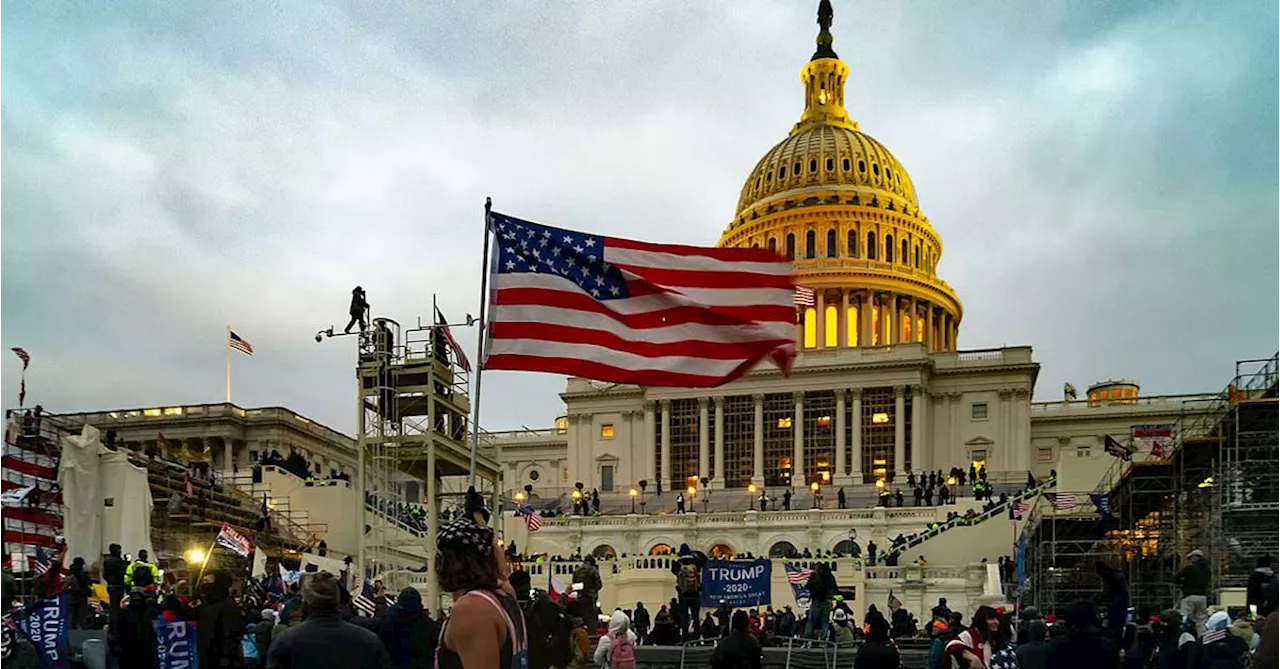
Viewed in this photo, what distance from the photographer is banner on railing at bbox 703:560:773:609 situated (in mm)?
21797

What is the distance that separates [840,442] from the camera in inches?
3297

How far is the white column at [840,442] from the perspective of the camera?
8306 cm

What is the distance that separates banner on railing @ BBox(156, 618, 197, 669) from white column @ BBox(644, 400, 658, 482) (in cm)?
7560

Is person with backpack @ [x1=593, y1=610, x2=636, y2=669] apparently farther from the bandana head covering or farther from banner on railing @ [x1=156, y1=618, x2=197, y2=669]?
the bandana head covering

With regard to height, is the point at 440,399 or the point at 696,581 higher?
the point at 440,399

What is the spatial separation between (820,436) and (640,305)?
69.9 m

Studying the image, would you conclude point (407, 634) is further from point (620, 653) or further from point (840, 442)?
point (840, 442)

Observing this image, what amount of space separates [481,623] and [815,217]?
105 m

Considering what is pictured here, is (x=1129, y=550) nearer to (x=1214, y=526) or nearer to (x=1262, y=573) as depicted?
(x=1214, y=526)

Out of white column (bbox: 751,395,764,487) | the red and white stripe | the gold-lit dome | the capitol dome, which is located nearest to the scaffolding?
the red and white stripe

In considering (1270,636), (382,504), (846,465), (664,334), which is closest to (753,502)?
(846,465)

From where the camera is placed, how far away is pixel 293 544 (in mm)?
45688

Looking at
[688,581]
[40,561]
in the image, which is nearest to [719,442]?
[688,581]

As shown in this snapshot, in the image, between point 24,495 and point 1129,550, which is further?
point 1129,550
